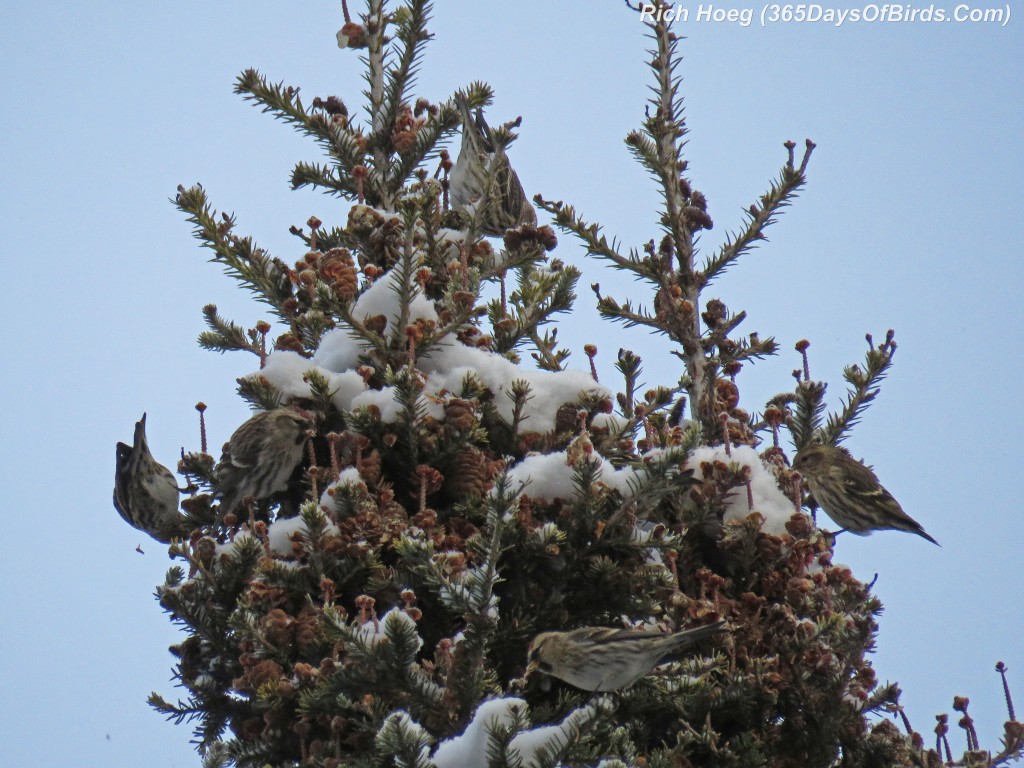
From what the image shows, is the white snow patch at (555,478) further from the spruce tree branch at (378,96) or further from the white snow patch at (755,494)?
the spruce tree branch at (378,96)

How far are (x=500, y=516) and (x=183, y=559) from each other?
1.44 meters

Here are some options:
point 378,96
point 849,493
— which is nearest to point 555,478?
point 849,493

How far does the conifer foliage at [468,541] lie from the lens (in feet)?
11.1

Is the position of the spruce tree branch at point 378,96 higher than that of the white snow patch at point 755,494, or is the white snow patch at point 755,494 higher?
the spruce tree branch at point 378,96

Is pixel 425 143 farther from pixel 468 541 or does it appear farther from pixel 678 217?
pixel 468 541

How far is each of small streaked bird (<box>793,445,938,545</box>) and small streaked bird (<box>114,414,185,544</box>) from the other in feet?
8.57

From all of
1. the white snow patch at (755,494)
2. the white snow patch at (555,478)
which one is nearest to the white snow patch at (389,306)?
the white snow patch at (555,478)

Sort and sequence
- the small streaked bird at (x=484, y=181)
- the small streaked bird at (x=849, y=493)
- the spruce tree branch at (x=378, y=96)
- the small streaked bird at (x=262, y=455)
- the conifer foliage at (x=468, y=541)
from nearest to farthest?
the conifer foliage at (x=468, y=541) → the small streaked bird at (x=262, y=455) → the small streaked bird at (x=484, y=181) → the small streaked bird at (x=849, y=493) → the spruce tree branch at (x=378, y=96)

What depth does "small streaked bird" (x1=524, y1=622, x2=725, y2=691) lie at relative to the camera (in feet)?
11.3

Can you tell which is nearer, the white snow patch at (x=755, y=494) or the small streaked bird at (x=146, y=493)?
the white snow patch at (x=755, y=494)

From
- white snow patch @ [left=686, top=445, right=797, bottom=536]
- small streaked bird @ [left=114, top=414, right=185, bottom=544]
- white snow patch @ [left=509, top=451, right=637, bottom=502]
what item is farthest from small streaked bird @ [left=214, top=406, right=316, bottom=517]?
white snow patch @ [left=686, top=445, right=797, bottom=536]

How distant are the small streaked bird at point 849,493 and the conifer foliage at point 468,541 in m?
0.16

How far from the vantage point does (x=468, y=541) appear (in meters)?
3.42

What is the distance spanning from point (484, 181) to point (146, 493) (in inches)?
85.8
